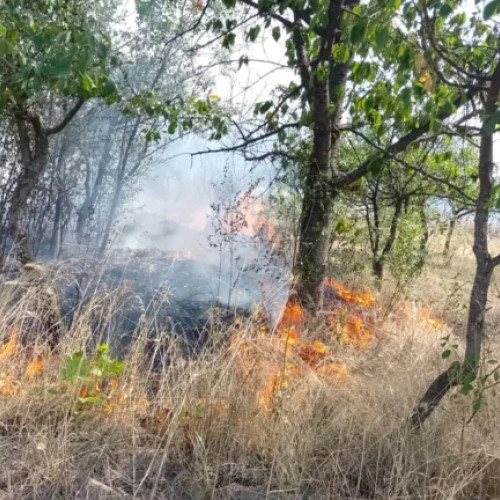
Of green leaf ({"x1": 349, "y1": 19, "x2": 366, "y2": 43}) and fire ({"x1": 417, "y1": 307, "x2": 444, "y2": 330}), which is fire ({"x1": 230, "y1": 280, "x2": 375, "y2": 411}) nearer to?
fire ({"x1": 417, "y1": 307, "x2": 444, "y2": 330})

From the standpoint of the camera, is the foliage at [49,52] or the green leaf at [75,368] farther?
the green leaf at [75,368]

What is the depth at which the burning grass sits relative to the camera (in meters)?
2.23

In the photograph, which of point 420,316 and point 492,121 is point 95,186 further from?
point 492,121

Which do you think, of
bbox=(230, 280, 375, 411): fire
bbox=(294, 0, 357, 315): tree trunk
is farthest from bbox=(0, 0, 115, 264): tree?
bbox=(294, 0, 357, 315): tree trunk

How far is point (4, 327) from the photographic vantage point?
9.73 feet

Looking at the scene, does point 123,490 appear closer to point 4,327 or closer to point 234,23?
point 4,327

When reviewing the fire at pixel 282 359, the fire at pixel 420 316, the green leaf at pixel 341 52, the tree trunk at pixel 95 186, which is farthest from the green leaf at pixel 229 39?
the tree trunk at pixel 95 186

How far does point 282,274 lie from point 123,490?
3509mm

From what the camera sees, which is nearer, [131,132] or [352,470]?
[352,470]

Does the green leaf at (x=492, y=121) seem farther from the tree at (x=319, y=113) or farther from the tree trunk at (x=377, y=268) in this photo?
the tree trunk at (x=377, y=268)

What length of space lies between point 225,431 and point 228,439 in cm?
4

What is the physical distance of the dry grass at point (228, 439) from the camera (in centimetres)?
222

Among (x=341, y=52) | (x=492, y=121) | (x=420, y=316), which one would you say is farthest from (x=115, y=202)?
(x=492, y=121)

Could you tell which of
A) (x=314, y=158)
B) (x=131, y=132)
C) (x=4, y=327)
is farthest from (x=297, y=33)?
(x=131, y=132)
